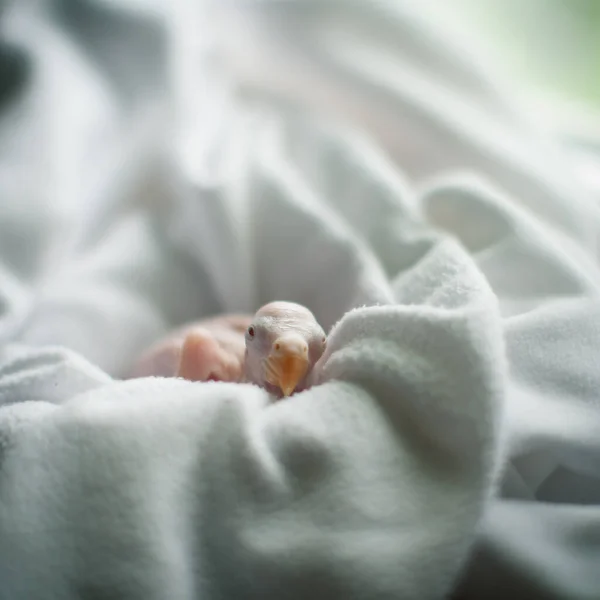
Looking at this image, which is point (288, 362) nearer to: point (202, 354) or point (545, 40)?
point (202, 354)

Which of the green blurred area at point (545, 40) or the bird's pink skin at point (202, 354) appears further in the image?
the green blurred area at point (545, 40)

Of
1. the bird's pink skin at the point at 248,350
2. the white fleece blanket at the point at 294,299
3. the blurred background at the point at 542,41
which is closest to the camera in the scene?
the white fleece blanket at the point at 294,299

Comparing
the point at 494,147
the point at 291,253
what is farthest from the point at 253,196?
the point at 494,147

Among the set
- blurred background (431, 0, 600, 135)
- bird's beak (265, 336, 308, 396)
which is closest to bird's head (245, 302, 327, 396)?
bird's beak (265, 336, 308, 396)

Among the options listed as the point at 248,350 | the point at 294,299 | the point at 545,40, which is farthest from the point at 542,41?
the point at 248,350

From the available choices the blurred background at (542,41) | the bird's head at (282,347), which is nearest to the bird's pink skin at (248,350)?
the bird's head at (282,347)

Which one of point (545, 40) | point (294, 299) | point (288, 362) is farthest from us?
point (545, 40)

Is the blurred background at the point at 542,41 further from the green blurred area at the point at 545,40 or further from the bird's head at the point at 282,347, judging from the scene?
the bird's head at the point at 282,347

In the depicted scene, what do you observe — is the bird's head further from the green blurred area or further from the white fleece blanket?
the green blurred area
